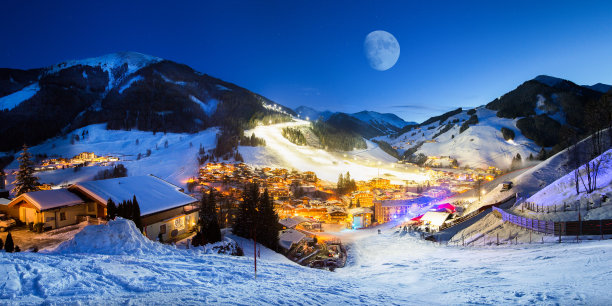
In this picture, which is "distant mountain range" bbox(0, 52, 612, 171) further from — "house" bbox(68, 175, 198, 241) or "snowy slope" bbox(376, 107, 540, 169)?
"house" bbox(68, 175, 198, 241)

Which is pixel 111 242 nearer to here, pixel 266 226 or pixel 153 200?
pixel 153 200

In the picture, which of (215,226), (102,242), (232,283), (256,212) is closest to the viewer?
(232,283)

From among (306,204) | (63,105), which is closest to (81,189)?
(306,204)

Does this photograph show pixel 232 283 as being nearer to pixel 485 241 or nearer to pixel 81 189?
pixel 81 189

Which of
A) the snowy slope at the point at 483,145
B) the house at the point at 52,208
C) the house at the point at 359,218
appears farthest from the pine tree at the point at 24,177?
the snowy slope at the point at 483,145

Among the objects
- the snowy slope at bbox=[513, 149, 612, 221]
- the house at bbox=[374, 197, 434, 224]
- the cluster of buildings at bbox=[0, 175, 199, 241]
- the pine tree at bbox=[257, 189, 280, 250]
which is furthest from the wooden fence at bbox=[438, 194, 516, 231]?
the cluster of buildings at bbox=[0, 175, 199, 241]

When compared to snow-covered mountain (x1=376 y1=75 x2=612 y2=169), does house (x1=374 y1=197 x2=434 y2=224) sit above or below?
below

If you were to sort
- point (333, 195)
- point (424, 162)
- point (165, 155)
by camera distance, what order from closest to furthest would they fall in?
point (333, 195) → point (165, 155) → point (424, 162)

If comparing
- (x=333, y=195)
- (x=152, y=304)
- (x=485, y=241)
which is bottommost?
(x=333, y=195)
